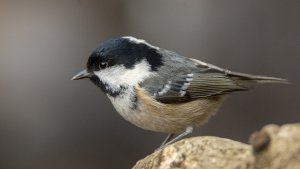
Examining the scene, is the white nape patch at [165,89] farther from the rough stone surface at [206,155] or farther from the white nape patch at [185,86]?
the rough stone surface at [206,155]

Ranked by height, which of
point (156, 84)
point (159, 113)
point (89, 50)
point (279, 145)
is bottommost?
point (89, 50)

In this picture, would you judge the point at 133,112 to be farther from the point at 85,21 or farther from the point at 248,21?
the point at 85,21

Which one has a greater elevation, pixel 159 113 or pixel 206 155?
pixel 206 155

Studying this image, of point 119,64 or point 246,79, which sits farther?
point 246,79

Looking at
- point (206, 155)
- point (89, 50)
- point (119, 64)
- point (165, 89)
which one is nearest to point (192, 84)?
point (165, 89)

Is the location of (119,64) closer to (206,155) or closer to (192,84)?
(192,84)

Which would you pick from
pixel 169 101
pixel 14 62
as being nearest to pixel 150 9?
pixel 14 62

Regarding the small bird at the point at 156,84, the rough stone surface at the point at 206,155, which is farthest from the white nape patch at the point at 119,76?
the rough stone surface at the point at 206,155

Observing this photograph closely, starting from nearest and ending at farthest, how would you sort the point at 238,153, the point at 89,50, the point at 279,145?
the point at 279,145 < the point at 238,153 < the point at 89,50

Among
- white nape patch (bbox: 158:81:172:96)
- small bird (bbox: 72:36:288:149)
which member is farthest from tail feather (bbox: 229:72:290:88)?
white nape patch (bbox: 158:81:172:96)
